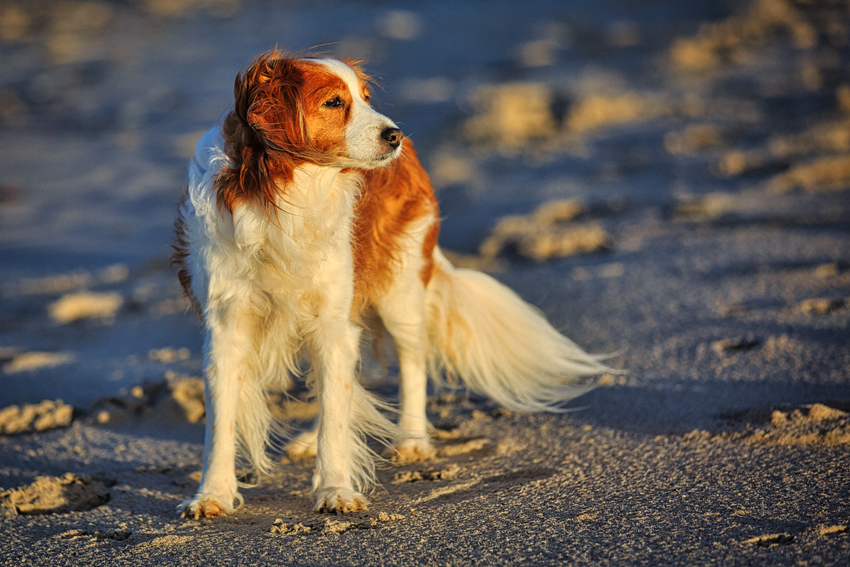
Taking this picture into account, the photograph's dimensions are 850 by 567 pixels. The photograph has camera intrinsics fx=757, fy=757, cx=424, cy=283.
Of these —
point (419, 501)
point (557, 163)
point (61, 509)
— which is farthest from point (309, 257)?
point (557, 163)

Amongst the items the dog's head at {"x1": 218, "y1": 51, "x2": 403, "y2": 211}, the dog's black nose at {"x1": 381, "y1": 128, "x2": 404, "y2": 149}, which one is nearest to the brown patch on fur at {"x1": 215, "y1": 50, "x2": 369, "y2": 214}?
the dog's head at {"x1": 218, "y1": 51, "x2": 403, "y2": 211}

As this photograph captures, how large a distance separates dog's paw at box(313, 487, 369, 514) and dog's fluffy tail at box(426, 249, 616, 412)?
1100 millimetres

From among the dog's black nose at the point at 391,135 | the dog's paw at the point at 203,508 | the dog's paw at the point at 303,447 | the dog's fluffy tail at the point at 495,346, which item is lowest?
the dog's paw at the point at 303,447

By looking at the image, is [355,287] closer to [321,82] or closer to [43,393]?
[321,82]

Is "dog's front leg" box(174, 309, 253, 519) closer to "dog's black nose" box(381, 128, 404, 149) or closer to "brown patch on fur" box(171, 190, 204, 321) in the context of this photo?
"brown patch on fur" box(171, 190, 204, 321)

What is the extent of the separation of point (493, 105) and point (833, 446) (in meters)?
6.91

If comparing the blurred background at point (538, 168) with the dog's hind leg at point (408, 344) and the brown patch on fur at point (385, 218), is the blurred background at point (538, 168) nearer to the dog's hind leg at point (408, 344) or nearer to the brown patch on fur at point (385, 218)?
the brown patch on fur at point (385, 218)

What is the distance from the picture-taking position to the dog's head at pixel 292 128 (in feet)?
8.51

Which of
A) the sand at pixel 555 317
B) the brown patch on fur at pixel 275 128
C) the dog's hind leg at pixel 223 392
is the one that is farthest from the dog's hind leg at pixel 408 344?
the brown patch on fur at pixel 275 128

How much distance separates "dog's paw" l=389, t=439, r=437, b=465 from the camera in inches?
128

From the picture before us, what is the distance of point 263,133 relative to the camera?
102 inches

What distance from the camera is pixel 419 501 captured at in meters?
2.76

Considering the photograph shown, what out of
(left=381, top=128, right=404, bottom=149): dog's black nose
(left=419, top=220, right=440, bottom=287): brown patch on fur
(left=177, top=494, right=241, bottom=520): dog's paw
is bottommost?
(left=177, top=494, right=241, bottom=520): dog's paw

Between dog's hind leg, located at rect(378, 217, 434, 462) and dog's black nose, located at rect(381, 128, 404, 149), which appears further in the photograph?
dog's hind leg, located at rect(378, 217, 434, 462)
